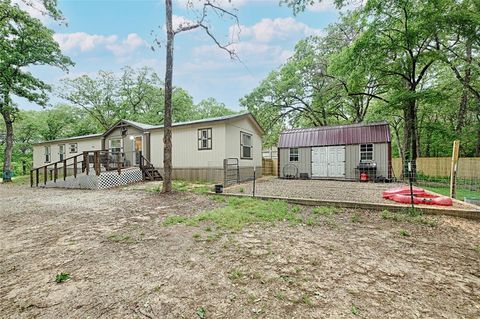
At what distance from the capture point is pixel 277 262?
2.60 metres

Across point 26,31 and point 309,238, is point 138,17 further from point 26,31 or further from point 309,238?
point 309,238

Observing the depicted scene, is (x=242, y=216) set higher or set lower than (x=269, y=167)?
lower

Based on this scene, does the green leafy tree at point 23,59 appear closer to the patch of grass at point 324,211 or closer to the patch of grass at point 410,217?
the patch of grass at point 324,211

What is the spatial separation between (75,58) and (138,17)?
10.9 metres

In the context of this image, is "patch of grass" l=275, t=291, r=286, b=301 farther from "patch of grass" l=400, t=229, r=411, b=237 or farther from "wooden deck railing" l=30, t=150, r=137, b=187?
"wooden deck railing" l=30, t=150, r=137, b=187

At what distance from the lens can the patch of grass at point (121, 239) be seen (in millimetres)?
3377

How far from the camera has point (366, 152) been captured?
11617 mm

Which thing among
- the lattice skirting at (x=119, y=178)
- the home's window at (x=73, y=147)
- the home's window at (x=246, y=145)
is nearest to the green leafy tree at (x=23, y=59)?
the home's window at (x=73, y=147)

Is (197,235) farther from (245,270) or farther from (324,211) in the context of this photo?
(324,211)

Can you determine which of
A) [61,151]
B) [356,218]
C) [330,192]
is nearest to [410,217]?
[356,218]

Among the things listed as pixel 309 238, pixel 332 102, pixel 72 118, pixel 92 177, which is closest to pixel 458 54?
pixel 332 102

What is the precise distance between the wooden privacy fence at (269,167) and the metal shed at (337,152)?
2999mm

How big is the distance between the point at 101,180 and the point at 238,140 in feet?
23.7

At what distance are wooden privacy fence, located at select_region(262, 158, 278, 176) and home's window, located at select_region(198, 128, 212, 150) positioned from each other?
7181 millimetres
